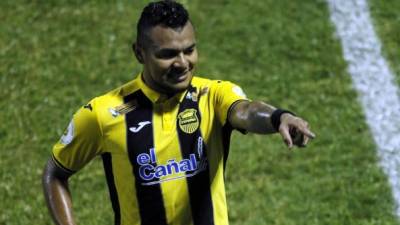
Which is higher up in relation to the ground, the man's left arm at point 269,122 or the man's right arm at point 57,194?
the man's left arm at point 269,122

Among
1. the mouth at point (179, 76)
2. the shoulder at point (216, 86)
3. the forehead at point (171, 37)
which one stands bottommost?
the shoulder at point (216, 86)

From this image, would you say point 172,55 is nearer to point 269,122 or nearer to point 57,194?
point 269,122

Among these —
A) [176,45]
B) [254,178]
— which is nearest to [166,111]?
[176,45]

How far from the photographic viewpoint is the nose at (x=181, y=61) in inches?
191

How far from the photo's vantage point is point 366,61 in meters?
9.58

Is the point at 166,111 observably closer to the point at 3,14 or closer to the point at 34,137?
the point at 34,137

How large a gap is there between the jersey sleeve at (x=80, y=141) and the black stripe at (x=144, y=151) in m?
0.21

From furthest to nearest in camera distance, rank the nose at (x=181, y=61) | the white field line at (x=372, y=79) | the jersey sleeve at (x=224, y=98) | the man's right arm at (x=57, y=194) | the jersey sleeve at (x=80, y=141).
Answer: the white field line at (x=372, y=79) → the man's right arm at (x=57, y=194) → the jersey sleeve at (x=80, y=141) → the jersey sleeve at (x=224, y=98) → the nose at (x=181, y=61)

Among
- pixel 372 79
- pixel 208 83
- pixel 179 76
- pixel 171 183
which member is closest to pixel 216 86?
pixel 208 83

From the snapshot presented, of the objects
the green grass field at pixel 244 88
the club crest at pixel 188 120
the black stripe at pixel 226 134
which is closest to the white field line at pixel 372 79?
the green grass field at pixel 244 88

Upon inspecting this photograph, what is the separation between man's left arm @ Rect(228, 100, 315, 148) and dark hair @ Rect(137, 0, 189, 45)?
1.96 ft

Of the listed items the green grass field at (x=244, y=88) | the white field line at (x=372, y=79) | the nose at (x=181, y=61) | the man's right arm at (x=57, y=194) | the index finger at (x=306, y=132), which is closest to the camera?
the index finger at (x=306, y=132)

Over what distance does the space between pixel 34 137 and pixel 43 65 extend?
123 centimetres

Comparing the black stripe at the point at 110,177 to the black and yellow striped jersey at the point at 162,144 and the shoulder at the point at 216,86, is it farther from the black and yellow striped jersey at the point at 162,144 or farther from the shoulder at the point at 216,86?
the shoulder at the point at 216,86
